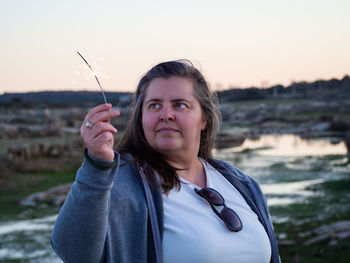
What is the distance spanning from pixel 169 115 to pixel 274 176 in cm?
1267

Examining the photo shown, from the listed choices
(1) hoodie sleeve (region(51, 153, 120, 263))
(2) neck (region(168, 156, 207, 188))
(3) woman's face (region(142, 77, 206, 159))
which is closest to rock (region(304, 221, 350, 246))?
(2) neck (region(168, 156, 207, 188))

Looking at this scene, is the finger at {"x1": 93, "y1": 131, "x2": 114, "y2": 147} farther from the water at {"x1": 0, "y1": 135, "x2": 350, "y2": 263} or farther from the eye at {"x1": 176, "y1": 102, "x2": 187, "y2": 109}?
the water at {"x1": 0, "y1": 135, "x2": 350, "y2": 263}

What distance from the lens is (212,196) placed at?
231 cm

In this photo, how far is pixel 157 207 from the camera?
6.81ft

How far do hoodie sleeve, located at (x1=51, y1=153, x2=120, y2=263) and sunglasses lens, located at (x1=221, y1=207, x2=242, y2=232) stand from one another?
0.64 metres

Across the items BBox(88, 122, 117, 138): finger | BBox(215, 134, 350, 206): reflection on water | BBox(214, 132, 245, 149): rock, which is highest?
BBox(88, 122, 117, 138): finger

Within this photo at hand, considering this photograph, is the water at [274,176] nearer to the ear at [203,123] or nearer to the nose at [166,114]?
the ear at [203,123]

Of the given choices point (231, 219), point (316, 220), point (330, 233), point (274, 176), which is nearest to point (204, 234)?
point (231, 219)

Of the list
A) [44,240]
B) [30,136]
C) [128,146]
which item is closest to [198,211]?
[128,146]

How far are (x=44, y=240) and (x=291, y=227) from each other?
14.4 ft

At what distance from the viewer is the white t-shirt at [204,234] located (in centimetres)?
204

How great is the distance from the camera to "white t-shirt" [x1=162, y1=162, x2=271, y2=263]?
2.04 m

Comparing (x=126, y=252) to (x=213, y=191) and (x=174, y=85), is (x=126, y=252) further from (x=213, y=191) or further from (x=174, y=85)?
(x=174, y=85)

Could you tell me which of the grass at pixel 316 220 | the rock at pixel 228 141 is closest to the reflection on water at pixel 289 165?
the grass at pixel 316 220
